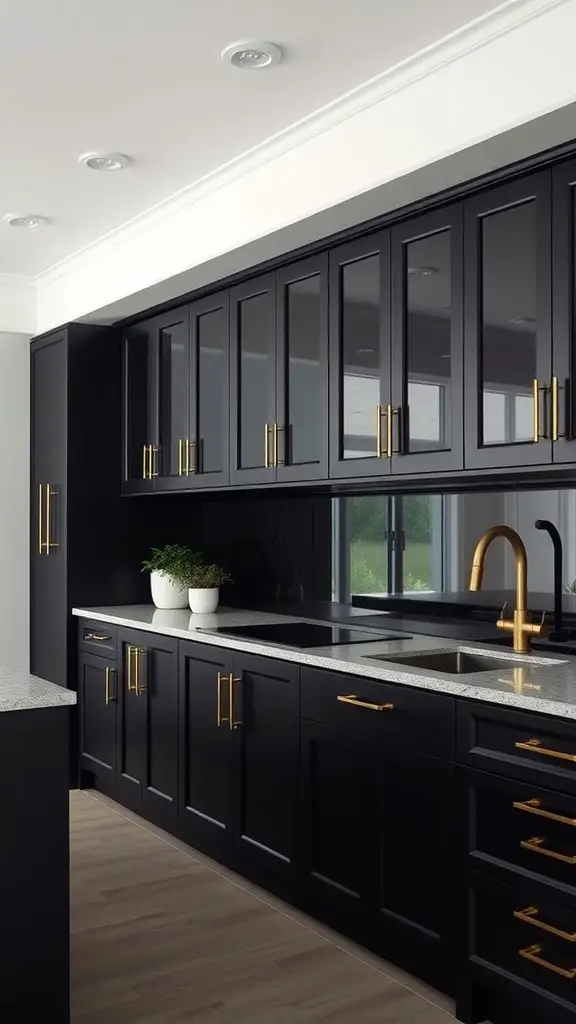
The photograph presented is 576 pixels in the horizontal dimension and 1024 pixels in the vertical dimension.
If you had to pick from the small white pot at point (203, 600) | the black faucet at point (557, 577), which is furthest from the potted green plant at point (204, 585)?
the black faucet at point (557, 577)

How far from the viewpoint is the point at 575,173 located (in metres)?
2.76

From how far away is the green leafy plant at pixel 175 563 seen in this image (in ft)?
16.4

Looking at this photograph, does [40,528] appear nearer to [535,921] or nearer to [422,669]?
[422,669]

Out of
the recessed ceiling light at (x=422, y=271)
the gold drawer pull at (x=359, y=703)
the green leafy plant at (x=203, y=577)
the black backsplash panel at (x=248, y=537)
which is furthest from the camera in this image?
the green leafy plant at (x=203, y=577)

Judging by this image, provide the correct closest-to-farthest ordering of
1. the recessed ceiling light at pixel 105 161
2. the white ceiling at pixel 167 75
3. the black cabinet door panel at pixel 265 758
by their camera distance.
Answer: the white ceiling at pixel 167 75, the black cabinet door panel at pixel 265 758, the recessed ceiling light at pixel 105 161

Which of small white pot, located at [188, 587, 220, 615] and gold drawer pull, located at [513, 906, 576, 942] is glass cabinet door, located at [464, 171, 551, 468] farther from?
small white pot, located at [188, 587, 220, 615]

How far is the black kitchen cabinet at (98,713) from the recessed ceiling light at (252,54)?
9.17ft

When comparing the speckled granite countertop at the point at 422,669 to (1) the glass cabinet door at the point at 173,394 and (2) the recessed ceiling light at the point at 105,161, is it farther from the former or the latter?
(2) the recessed ceiling light at the point at 105,161

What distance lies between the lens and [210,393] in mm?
4582

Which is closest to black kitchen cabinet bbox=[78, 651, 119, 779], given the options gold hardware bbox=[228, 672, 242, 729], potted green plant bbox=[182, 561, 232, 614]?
potted green plant bbox=[182, 561, 232, 614]

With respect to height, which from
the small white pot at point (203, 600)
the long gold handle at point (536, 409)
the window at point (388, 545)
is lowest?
the small white pot at point (203, 600)

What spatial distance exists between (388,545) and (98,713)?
70.6 inches

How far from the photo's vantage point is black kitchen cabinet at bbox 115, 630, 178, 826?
14.1 feet

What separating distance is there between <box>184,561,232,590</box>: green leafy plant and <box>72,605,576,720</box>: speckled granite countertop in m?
0.29
